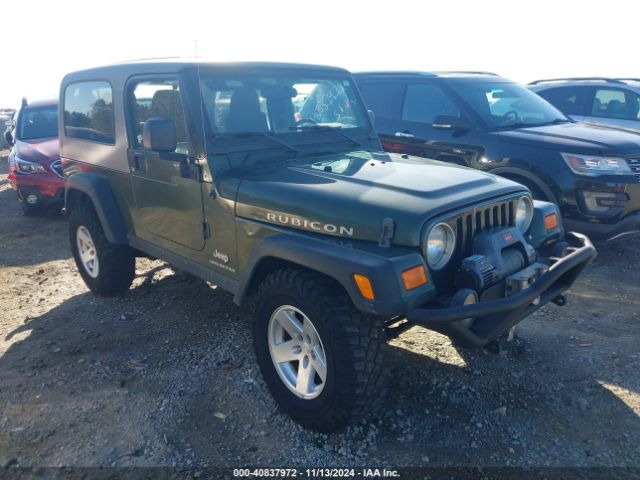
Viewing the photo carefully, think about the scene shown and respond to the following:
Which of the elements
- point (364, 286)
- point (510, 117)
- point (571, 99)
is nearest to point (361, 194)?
point (364, 286)

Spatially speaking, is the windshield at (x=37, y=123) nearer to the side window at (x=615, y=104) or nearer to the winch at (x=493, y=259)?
the winch at (x=493, y=259)

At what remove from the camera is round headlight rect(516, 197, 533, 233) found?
3268 mm

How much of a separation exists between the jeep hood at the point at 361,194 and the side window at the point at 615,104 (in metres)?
6.31

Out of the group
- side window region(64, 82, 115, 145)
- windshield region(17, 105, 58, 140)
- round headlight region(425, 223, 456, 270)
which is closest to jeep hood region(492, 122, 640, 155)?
round headlight region(425, 223, 456, 270)

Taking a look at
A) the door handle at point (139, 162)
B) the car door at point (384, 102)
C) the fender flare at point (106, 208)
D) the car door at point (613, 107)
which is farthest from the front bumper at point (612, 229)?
the fender flare at point (106, 208)

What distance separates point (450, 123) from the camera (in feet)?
19.8

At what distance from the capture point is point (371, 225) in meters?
2.62

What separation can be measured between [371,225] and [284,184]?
70 cm

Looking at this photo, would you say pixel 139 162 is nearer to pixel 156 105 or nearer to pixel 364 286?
pixel 156 105

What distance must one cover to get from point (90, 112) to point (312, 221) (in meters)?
2.85

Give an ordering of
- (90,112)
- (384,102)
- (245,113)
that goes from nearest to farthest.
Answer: (245,113), (90,112), (384,102)

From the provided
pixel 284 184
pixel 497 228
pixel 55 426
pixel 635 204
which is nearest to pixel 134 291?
pixel 55 426

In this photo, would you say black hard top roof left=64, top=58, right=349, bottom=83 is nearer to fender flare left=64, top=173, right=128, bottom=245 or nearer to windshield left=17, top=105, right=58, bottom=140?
fender flare left=64, top=173, right=128, bottom=245

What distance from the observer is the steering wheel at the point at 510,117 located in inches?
238
